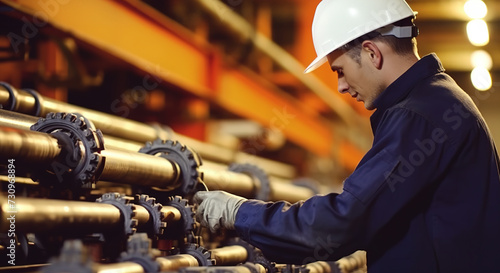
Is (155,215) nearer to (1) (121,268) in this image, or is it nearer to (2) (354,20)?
(1) (121,268)

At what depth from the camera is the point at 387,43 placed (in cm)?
195

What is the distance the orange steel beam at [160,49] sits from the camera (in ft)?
10.4

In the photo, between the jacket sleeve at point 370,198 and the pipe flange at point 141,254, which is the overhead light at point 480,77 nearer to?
the jacket sleeve at point 370,198

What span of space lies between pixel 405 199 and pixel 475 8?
7.01 meters

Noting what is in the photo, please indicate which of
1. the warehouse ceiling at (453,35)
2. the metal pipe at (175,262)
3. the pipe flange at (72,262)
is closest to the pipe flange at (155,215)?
the metal pipe at (175,262)

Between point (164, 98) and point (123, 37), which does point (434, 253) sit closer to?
point (123, 37)

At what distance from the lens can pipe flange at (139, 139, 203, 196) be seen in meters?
2.28

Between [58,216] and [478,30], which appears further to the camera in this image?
[478,30]

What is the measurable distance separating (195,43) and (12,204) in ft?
11.1

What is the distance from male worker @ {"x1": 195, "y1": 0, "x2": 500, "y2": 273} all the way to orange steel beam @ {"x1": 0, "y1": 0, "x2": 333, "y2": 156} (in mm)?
1643

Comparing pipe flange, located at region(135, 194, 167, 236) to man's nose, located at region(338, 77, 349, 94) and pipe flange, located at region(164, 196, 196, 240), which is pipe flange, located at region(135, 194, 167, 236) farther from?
man's nose, located at region(338, 77, 349, 94)

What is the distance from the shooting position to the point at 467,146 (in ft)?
5.85

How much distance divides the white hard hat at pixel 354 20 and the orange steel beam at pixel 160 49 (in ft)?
4.62

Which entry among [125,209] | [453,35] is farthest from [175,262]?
[453,35]
